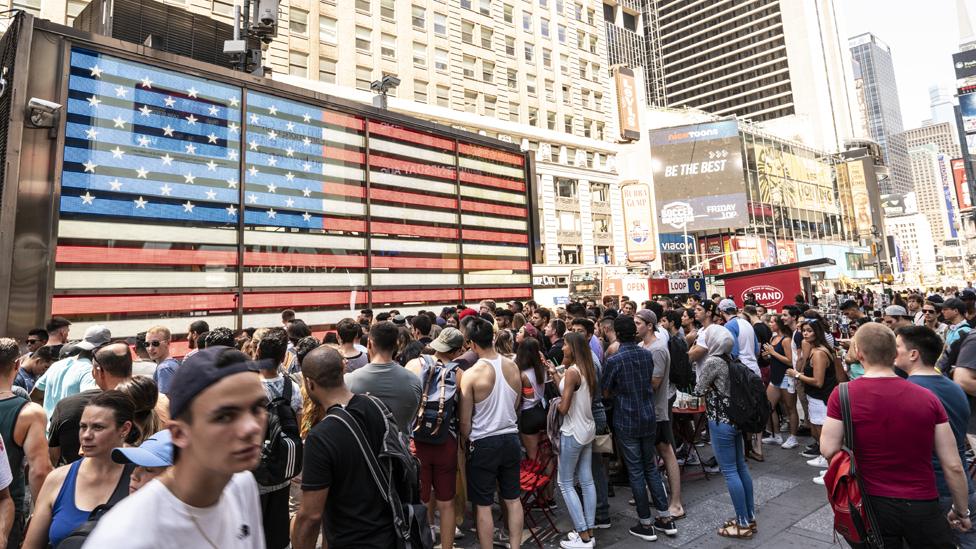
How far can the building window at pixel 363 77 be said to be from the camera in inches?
1207

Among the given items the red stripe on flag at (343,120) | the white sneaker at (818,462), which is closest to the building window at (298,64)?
the red stripe on flag at (343,120)

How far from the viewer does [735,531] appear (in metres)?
4.96

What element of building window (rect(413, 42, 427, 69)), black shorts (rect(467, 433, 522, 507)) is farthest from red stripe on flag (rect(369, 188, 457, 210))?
building window (rect(413, 42, 427, 69))

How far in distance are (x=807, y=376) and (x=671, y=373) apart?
6.12ft

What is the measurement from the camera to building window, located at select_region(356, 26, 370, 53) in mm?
30891

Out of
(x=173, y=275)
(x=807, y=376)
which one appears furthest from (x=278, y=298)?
(x=807, y=376)

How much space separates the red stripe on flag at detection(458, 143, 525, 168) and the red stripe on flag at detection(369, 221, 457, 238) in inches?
119

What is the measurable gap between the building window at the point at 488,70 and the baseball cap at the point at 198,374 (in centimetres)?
3839

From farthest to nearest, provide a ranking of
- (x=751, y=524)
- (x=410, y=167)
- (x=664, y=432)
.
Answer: (x=410, y=167) < (x=664, y=432) < (x=751, y=524)

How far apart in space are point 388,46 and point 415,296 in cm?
2329

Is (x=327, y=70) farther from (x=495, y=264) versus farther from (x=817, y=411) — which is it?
(x=817, y=411)

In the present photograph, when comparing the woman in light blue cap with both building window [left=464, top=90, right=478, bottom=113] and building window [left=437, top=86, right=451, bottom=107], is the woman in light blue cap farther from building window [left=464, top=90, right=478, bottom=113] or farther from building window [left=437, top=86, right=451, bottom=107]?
building window [left=464, top=90, right=478, bottom=113]

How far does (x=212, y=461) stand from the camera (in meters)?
1.55

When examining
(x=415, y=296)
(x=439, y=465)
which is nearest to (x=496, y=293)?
(x=415, y=296)
